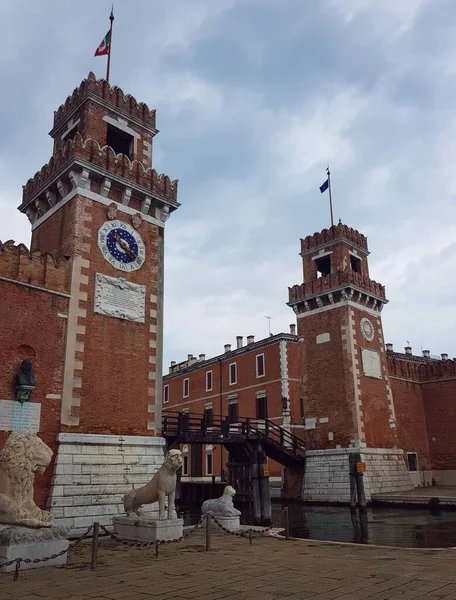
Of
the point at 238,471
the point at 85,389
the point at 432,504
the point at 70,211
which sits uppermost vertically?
the point at 70,211

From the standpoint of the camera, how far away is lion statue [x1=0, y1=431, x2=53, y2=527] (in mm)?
9234

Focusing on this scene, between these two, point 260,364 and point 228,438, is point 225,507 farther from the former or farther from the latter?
point 260,364

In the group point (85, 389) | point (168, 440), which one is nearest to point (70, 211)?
point (85, 389)

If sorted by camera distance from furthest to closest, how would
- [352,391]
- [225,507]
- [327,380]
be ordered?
[327,380] < [352,391] < [225,507]

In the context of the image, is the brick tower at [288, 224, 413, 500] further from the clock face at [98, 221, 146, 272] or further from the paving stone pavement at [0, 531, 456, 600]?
the paving stone pavement at [0, 531, 456, 600]

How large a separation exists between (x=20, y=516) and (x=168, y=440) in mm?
11948

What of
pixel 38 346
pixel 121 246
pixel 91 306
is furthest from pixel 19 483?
pixel 121 246

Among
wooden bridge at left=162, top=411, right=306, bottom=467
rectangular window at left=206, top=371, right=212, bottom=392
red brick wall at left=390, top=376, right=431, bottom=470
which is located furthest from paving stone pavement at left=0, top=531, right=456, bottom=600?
rectangular window at left=206, top=371, right=212, bottom=392

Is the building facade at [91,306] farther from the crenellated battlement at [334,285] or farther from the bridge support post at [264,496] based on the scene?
the crenellated battlement at [334,285]

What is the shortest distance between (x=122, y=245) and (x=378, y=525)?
1382 cm

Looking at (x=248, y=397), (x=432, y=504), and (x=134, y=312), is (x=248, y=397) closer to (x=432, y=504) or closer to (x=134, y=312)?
(x=432, y=504)

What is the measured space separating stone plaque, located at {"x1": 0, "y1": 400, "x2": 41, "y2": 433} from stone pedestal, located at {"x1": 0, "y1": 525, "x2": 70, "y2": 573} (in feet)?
17.7

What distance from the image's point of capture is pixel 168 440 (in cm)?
2094

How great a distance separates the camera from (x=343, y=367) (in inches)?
1143
